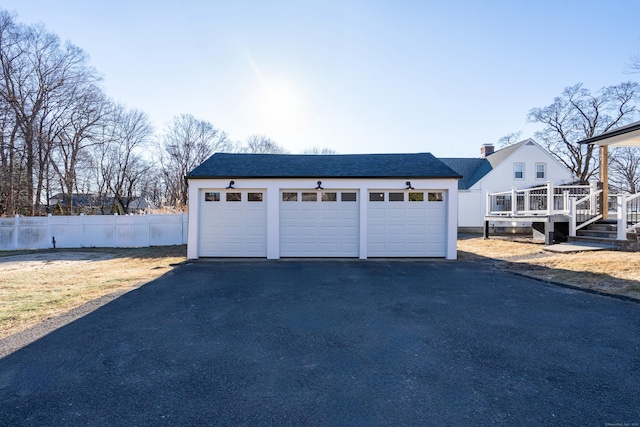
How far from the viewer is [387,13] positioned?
1022cm

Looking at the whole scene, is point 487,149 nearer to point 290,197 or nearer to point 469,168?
point 469,168

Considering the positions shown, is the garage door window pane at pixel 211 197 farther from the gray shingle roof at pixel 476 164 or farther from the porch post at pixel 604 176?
the gray shingle roof at pixel 476 164

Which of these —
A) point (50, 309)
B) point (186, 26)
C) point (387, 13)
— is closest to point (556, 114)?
point (387, 13)

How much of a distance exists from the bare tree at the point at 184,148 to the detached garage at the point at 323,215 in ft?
79.9

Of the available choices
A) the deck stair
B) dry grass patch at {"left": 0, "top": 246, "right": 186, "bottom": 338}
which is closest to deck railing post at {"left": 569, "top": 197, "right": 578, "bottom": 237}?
the deck stair

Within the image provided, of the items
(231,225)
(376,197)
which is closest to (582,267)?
(376,197)

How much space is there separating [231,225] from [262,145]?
102ft

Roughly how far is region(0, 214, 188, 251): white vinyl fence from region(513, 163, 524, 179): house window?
22.6 m

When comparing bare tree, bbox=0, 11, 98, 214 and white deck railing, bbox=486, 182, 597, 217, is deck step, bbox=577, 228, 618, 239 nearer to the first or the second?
white deck railing, bbox=486, 182, 597, 217

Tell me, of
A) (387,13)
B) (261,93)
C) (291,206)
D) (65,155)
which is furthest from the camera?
(65,155)

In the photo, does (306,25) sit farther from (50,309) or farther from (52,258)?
(52,258)

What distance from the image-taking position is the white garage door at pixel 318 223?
11.7 metres

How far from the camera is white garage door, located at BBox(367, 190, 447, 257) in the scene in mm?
11648

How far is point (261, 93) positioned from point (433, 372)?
12.4 metres
